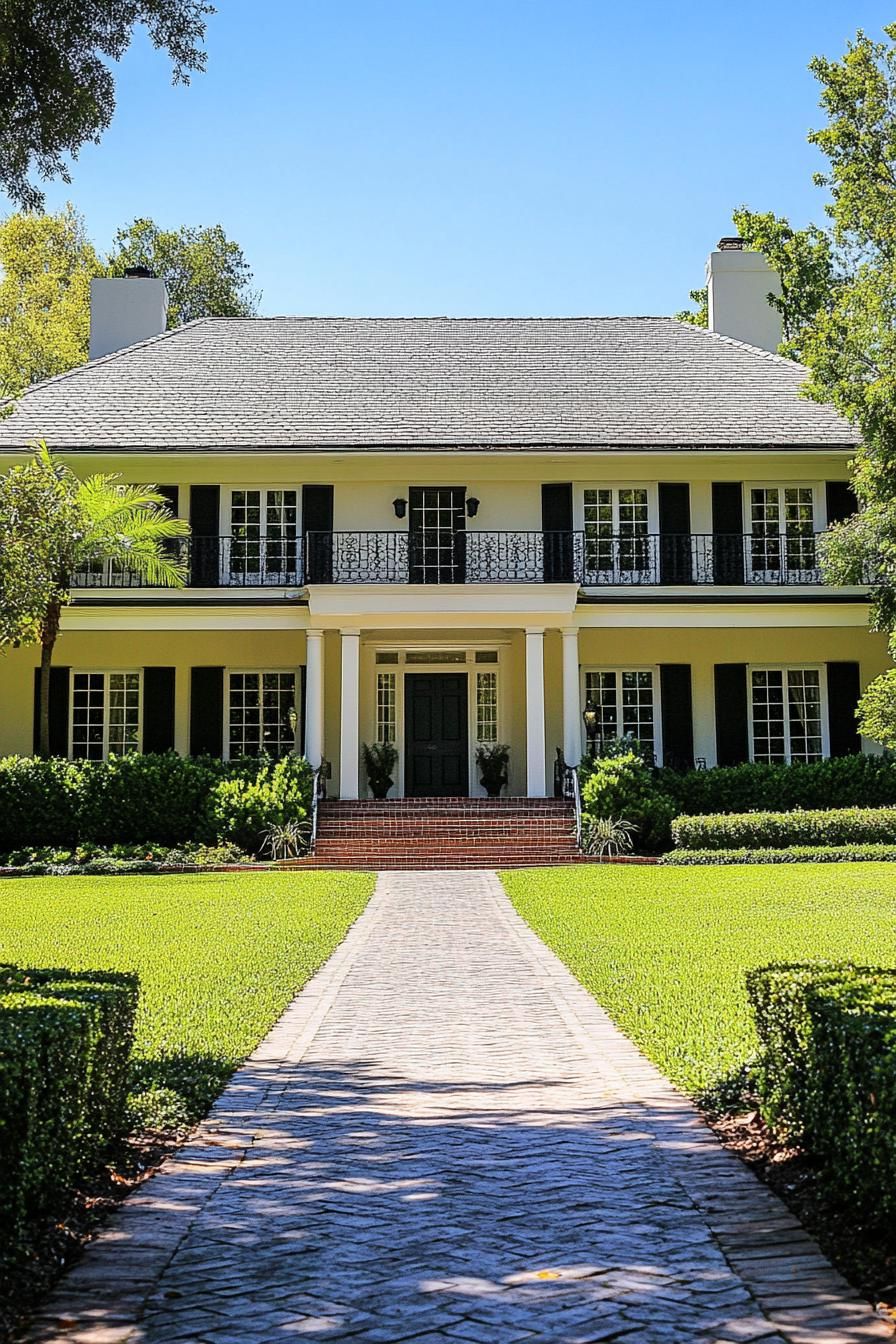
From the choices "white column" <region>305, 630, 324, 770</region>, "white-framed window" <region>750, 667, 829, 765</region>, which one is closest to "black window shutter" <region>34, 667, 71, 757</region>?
"white column" <region>305, 630, 324, 770</region>

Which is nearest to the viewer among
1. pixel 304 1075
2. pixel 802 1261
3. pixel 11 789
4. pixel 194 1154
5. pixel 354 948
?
pixel 802 1261

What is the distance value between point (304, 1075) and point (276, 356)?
78.4 feet

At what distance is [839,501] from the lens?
2484cm

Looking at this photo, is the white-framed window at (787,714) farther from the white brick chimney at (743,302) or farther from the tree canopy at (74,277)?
the tree canopy at (74,277)

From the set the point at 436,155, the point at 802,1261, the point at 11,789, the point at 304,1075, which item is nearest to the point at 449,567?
the point at 11,789

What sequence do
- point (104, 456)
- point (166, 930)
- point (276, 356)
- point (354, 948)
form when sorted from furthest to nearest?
point (276, 356), point (104, 456), point (166, 930), point (354, 948)

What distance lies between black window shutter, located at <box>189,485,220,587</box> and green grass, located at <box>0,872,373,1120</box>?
7550 mm

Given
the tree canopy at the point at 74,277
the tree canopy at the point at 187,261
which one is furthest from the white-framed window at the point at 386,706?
the tree canopy at the point at 187,261

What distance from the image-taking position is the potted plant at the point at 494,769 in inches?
953

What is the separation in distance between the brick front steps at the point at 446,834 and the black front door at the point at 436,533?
444 centimetres

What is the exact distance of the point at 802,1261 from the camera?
14.3 ft

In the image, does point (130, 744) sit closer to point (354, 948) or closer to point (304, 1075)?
point (354, 948)

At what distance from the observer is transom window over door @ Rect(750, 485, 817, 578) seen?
2488 cm

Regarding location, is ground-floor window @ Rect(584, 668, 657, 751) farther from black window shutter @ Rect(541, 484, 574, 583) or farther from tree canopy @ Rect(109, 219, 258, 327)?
tree canopy @ Rect(109, 219, 258, 327)
